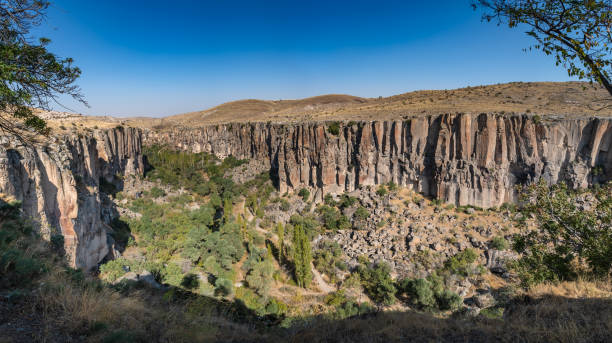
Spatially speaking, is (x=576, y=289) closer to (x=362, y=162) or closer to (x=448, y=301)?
(x=448, y=301)

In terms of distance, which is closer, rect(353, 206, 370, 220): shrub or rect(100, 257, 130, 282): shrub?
rect(100, 257, 130, 282): shrub

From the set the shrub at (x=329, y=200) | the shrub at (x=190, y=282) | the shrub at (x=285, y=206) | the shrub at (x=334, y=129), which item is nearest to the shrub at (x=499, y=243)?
the shrub at (x=329, y=200)

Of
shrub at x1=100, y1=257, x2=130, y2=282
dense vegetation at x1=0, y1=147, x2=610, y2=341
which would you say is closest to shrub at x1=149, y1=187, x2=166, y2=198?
dense vegetation at x1=0, y1=147, x2=610, y2=341

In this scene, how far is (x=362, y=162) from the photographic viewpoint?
3475 cm

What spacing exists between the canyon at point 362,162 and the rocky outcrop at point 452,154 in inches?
4.0

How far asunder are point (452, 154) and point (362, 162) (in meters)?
11.1

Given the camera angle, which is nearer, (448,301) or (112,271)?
(112,271)

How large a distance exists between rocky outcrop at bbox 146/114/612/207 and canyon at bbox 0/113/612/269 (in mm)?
101

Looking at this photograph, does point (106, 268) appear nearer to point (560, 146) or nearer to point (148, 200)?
point (148, 200)

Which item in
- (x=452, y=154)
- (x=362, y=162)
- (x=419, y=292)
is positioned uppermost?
(x=452, y=154)

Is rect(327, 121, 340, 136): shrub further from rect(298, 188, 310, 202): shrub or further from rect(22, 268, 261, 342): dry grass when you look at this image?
rect(22, 268, 261, 342): dry grass

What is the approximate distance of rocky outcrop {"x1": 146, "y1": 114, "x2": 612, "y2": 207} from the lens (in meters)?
23.9

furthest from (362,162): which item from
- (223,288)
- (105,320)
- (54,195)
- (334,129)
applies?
(105,320)

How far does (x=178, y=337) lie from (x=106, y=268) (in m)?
15.7
